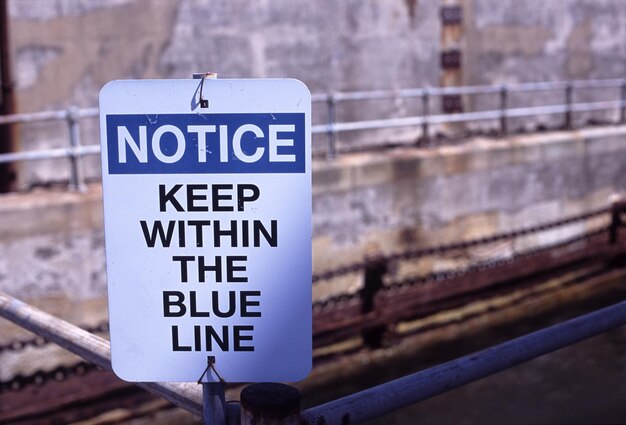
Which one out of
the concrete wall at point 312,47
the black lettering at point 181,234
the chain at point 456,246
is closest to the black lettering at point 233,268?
the black lettering at point 181,234

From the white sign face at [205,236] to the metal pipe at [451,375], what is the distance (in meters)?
0.18

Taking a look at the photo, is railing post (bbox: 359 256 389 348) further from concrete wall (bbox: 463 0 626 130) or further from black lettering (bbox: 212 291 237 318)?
black lettering (bbox: 212 291 237 318)

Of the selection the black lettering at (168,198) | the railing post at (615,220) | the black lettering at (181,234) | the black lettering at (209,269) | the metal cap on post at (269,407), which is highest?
the black lettering at (168,198)

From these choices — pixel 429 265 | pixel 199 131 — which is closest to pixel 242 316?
pixel 199 131

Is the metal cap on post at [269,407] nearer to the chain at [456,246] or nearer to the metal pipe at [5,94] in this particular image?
the chain at [456,246]

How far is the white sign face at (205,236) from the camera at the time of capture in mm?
1889

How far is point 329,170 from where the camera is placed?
328 inches

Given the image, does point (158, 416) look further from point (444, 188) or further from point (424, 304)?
point (444, 188)

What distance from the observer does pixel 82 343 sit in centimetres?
252

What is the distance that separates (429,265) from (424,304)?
867 millimetres

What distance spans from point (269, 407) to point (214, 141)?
2.13 ft

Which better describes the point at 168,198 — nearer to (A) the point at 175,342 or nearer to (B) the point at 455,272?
(A) the point at 175,342

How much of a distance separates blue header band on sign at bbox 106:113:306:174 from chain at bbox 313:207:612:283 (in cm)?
595

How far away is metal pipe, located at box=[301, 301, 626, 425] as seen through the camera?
2.03 m
